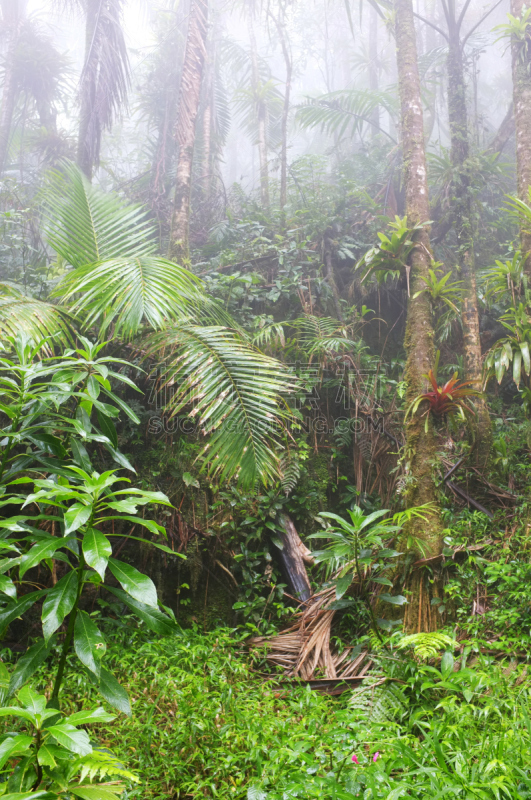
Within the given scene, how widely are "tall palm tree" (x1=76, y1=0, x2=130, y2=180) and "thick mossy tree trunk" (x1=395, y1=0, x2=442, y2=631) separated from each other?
135 inches

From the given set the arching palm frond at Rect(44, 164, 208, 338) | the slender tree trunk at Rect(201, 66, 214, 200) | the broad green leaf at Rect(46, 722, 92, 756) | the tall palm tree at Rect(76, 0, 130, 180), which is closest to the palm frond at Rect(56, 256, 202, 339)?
the arching palm frond at Rect(44, 164, 208, 338)

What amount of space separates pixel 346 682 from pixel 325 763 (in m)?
0.95

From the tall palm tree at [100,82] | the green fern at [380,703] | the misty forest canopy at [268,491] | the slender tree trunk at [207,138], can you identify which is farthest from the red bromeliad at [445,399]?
the slender tree trunk at [207,138]

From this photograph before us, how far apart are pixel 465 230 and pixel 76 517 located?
5134 millimetres

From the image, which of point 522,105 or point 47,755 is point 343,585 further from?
point 522,105

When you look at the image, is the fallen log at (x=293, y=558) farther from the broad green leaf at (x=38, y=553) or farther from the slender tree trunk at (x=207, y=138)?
the slender tree trunk at (x=207, y=138)

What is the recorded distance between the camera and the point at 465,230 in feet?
17.2

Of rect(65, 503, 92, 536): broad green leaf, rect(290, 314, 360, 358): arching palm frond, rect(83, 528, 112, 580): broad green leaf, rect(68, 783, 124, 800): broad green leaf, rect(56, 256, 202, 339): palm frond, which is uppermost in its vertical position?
rect(56, 256, 202, 339): palm frond

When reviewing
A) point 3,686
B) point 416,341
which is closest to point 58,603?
point 3,686

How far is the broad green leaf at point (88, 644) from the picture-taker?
1.40m

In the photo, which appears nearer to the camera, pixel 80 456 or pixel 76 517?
pixel 76 517

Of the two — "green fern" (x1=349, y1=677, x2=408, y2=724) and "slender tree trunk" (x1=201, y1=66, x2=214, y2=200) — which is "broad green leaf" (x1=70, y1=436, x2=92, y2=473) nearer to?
"green fern" (x1=349, y1=677, x2=408, y2=724)

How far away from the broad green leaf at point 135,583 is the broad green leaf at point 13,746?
1.34 feet

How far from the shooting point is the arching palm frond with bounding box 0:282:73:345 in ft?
9.23
